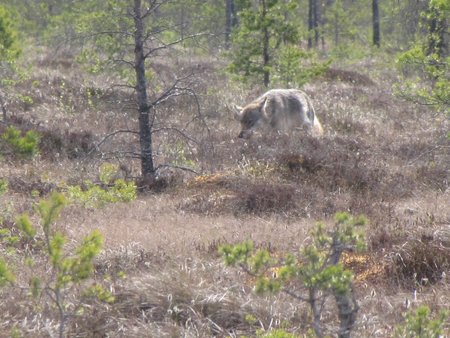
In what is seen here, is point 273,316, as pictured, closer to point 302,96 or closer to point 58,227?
point 58,227

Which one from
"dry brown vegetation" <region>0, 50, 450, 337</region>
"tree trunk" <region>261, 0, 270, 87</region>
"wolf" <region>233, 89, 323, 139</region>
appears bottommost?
"dry brown vegetation" <region>0, 50, 450, 337</region>

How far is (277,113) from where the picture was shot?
15.3 m

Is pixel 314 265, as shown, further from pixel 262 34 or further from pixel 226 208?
pixel 262 34

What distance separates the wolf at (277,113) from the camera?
1513cm

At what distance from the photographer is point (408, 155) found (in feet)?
47.1

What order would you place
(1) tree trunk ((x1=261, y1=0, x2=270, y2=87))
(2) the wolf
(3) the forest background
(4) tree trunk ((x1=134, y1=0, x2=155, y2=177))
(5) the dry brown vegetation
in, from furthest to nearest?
(1) tree trunk ((x1=261, y1=0, x2=270, y2=87)) → (2) the wolf → (4) tree trunk ((x1=134, y1=0, x2=155, y2=177)) → (5) the dry brown vegetation → (3) the forest background

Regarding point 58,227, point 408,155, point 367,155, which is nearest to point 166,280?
point 58,227

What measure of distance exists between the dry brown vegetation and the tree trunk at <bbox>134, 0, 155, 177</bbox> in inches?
12.1

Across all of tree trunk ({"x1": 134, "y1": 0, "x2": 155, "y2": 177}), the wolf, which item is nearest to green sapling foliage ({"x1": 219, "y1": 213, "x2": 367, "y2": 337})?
tree trunk ({"x1": 134, "y1": 0, "x2": 155, "y2": 177})

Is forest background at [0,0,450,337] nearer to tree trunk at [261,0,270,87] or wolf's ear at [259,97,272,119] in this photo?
tree trunk at [261,0,270,87]

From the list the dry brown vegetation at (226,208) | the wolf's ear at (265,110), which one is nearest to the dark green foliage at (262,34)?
the dry brown vegetation at (226,208)

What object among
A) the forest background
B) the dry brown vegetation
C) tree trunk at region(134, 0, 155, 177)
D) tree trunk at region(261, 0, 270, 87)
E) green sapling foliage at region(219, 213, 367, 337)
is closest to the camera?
green sapling foliage at region(219, 213, 367, 337)

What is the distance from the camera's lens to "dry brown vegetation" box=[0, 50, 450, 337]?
5.98 metres

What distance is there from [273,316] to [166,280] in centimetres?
97
